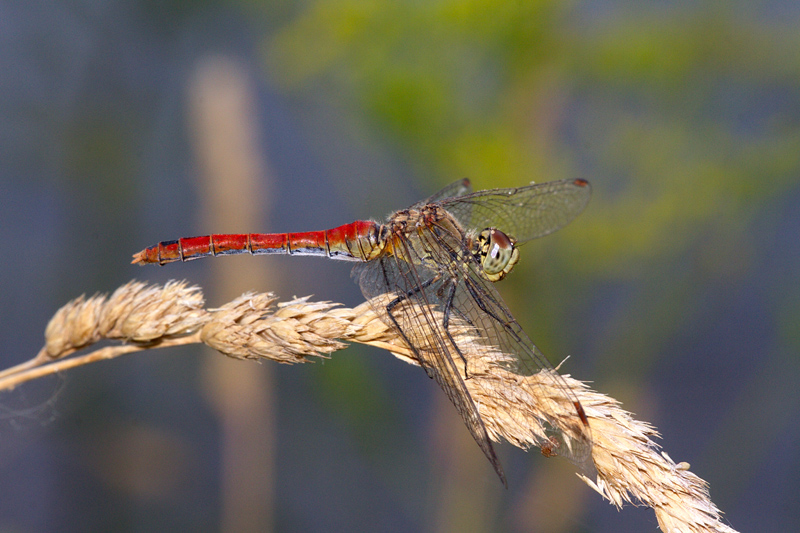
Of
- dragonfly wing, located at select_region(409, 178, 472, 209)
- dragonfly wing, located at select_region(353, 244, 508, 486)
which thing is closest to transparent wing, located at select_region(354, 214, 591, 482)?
dragonfly wing, located at select_region(353, 244, 508, 486)

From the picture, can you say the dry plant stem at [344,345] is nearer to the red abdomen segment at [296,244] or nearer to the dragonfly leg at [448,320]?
the dragonfly leg at [448,320]

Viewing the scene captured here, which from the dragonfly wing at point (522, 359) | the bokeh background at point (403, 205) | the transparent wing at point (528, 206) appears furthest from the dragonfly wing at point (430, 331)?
the bokeh background at point (403, 205)

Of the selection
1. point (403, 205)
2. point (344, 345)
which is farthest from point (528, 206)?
point (344, 345)

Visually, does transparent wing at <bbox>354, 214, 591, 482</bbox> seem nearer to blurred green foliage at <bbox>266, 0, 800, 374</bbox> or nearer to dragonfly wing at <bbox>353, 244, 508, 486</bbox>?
dragonfly wing at <bbox>353, 244, 508, 486</bbox>

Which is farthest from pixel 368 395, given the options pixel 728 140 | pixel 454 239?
pixel 728 140

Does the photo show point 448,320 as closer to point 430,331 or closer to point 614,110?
point 430,331

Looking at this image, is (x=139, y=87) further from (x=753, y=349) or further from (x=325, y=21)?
(x=753, y=349)
